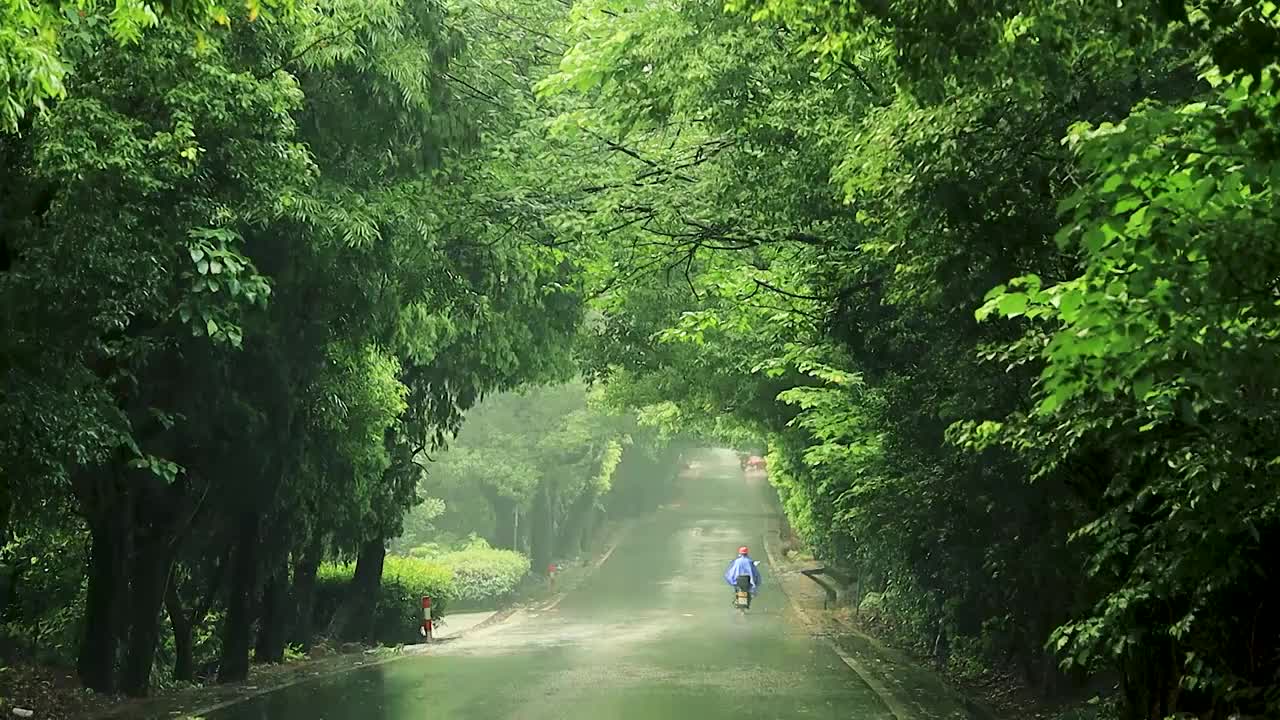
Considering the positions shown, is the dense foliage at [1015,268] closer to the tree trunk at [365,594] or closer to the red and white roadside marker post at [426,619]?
the tree trunk at [365,594]

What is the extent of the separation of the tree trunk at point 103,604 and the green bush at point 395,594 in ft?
29.7

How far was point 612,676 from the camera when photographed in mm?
18141

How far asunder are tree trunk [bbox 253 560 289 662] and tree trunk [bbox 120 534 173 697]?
14.8ft

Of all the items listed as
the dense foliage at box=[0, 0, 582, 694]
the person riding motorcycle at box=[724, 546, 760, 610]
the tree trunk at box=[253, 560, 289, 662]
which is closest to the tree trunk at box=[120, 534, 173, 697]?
the dense foliage at box=[0, 0, 582, 694]

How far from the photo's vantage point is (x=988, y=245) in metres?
9.23

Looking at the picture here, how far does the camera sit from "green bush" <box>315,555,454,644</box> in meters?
25.2

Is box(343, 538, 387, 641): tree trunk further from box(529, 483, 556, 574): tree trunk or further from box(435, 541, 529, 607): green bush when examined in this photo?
box(529, 483, 556, 574): tree trunk

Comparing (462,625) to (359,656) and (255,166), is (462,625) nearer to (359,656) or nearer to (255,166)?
(359,656)

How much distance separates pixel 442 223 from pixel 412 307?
83.8 inches

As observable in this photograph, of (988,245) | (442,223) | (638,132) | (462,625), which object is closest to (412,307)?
(442,223)

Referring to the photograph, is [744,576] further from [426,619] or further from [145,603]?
[145,603]

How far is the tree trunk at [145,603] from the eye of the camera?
15664 mm

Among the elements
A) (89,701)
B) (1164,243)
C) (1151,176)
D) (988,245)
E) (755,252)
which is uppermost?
(755,252)

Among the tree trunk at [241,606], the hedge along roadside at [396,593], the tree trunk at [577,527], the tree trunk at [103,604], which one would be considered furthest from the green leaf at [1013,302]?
the tree trunk at [577,527]
